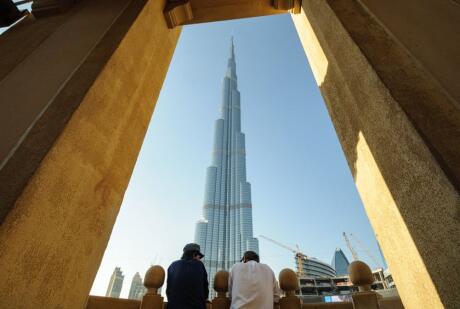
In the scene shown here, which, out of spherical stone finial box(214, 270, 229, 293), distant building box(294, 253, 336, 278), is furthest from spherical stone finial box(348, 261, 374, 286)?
distant building box(294, 253, 336, 278)

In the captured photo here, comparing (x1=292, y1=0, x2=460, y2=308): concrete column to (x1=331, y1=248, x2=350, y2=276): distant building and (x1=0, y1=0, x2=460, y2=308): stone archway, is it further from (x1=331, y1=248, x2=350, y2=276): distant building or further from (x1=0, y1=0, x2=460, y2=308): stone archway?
(x1=331, y1=248, x2=350, y2=276): distant building

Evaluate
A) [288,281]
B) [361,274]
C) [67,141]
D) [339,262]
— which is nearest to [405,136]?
[361,274]

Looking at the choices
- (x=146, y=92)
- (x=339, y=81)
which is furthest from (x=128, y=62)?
(x=339, y=81)

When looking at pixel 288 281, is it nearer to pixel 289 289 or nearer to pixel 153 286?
pixel 289 289

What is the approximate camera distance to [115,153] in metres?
3.29

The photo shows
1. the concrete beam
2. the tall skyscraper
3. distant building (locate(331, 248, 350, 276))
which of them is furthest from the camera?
distant building (locate(331, 248, 350, 276))

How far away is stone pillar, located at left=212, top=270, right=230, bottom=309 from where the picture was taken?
3.58m

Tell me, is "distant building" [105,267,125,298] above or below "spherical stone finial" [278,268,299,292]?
above

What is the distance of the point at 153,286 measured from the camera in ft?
10.9

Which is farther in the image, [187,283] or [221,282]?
[221,282]

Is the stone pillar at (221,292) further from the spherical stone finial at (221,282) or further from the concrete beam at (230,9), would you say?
the concrete beam at (230,9)

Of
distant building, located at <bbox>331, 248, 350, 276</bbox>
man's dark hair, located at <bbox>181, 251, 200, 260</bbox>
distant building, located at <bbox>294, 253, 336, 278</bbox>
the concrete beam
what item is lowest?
man's dark hair, located at <bbox>181, 251, 200, 260</bbox>

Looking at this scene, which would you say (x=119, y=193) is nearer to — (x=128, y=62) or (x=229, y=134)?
(x=128, y=62)

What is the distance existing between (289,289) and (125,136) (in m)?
3.58
